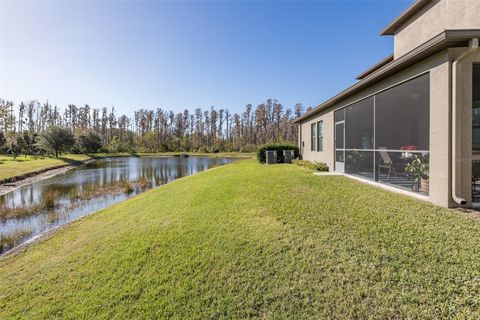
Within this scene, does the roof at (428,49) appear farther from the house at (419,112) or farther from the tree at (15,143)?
the tree at (15,143)

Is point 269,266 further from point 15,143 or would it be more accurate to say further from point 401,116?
point 15,143

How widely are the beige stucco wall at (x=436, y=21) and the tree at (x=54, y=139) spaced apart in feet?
136

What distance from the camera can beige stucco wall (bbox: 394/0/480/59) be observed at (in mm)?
6133

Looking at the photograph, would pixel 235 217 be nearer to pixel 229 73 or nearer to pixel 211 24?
pixel 211 24

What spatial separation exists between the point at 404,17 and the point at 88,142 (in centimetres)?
4893

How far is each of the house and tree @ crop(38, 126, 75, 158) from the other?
124 feet

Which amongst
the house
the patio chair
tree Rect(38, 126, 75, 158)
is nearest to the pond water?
the house

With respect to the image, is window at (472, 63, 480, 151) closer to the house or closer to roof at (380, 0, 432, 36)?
the house

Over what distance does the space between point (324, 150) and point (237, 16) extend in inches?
329

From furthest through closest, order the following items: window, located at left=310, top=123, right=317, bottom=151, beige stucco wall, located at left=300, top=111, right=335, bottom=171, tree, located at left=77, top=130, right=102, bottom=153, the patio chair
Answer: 1. tree, located at left=77, top=130, right=102, bottom=153
2. window, located at left=310, top=123, right=317, bottom=151
3. beige stucco wall, located at left=300, top=111, right=335, bottom=171
4. the patio chair

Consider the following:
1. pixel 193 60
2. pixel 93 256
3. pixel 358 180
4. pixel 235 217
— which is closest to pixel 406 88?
pixel 358 180

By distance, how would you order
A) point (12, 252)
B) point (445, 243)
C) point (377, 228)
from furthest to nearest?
point (12, 252) → point (377, 228) → point (445, 243)

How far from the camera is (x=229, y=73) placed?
2009 centimetres

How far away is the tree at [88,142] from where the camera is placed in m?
43.4
